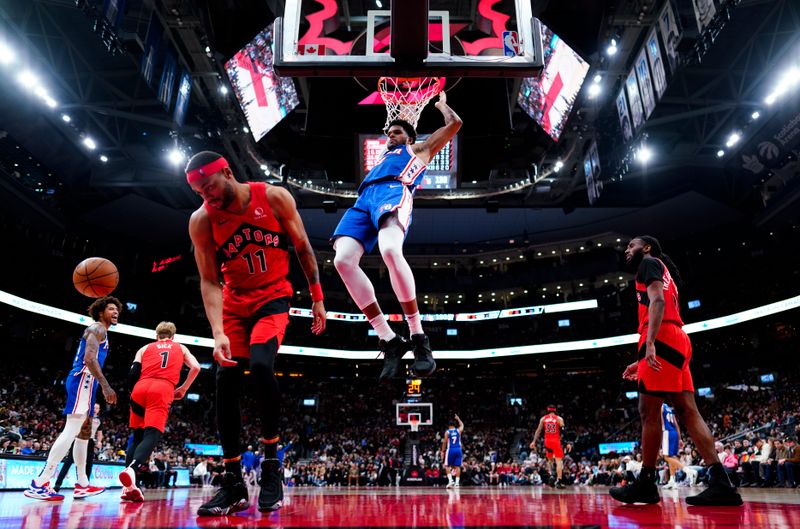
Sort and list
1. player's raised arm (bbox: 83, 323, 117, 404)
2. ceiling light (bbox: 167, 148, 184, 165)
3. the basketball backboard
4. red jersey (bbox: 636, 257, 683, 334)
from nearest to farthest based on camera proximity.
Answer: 1. red jersey (bbox: 636, 257, 683, 334)
2. player's raised arm (bbox: 83, 323, 117, 404)
3. the basketball backboard
4. ceiling light (bbox: 167, 148, 184, 165)

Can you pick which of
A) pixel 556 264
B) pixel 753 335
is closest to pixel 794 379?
pixel 753 335

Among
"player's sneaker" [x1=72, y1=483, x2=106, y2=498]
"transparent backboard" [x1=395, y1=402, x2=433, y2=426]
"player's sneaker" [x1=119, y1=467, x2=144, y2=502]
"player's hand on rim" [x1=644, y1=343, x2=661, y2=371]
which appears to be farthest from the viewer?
"transparent backboard" [x1=395, y1=402, x2=433, y2=426]

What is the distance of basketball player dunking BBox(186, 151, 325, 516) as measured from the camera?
2965 mm

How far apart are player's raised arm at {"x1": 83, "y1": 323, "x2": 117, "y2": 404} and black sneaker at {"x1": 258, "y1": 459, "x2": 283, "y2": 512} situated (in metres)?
2.74

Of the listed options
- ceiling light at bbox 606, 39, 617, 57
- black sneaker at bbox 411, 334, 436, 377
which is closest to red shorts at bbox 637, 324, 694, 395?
black sneaker at bbox 411, 334, 436, 377

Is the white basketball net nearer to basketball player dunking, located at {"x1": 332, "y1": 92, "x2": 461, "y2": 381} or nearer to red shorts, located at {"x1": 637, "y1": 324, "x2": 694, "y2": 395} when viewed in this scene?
basketball player dunking, located at {"x1": 332, "y1": 92, "x2": 461, "y2": 381}

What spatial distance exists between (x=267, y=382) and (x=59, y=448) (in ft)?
11.2

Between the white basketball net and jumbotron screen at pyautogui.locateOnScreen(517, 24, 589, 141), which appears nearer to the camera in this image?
the white basketball net

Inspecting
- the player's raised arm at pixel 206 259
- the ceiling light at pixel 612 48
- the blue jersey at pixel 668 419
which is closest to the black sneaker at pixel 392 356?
the player's raised arm at pixel 206 259

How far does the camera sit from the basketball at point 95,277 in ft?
20.1

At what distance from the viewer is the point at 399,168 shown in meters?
4.08

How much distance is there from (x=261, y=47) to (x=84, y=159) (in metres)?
12.8

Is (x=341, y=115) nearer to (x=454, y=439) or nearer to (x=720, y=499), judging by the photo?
(x=454, y=439)

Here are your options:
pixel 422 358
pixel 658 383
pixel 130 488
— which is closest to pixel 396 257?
pixel 422 358
